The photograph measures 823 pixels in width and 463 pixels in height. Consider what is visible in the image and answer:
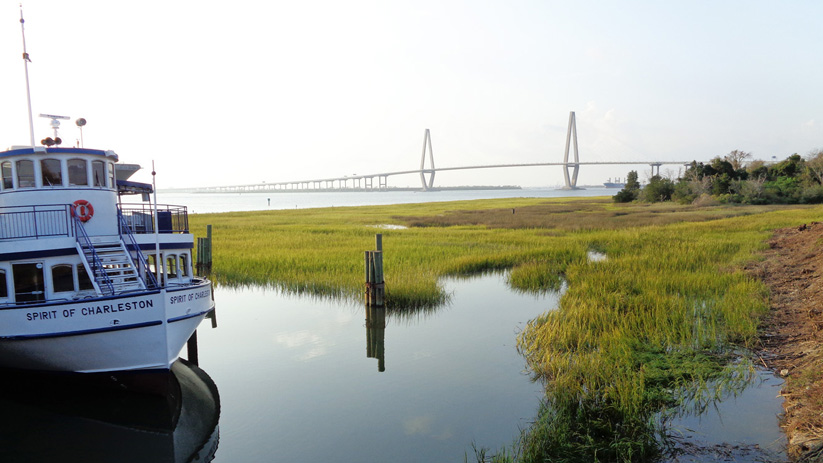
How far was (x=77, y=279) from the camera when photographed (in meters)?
10.1

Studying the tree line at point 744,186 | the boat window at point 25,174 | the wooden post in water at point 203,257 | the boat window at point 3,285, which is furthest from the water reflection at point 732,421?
the tree line at point 744,186

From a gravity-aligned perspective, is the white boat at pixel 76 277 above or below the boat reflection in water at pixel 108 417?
above

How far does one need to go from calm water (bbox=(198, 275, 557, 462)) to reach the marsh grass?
83 centimetres

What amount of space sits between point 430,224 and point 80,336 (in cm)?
3379

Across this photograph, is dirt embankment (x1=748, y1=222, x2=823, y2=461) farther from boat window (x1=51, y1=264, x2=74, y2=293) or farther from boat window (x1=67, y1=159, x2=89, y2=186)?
boat window (x1=67, y1=159, x2=89, y2=186)

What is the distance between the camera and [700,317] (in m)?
12.4

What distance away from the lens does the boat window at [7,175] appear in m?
10.4

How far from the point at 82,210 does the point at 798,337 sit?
1490 cm

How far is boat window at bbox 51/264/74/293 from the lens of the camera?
999cm

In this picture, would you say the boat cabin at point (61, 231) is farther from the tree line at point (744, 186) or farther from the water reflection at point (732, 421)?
the tree line at point (744, 186)

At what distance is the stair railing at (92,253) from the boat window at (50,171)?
0.95 metres

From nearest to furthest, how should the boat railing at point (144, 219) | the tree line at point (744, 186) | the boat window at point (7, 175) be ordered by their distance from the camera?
the boat window at point (7, 175) < the boat railing at point (144, 219) < the tree line at point (744, 186)

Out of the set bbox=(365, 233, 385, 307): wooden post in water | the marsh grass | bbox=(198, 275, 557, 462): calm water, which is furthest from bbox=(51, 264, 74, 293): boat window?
the marsh grass

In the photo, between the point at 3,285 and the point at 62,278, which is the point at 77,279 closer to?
the point at 62,278
